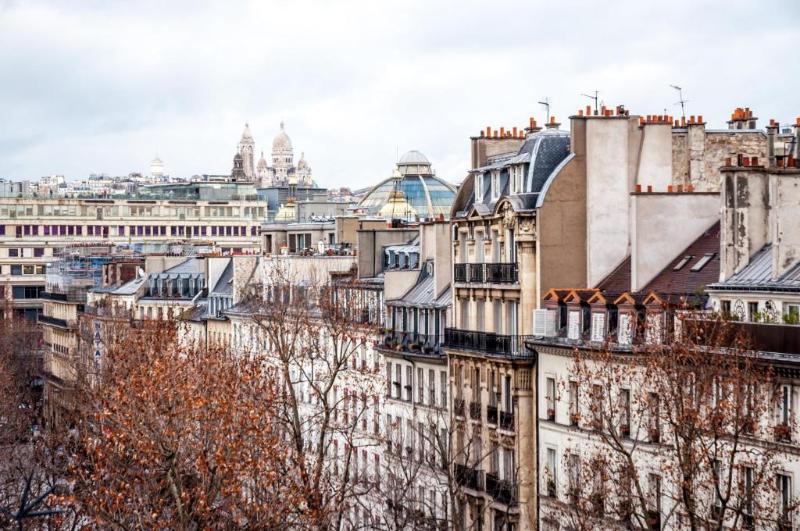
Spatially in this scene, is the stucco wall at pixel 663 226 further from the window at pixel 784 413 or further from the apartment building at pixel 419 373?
the window at pixel 784 413

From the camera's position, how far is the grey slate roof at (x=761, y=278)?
5953 cm

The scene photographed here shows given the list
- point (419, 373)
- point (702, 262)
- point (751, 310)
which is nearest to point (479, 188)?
point (419, 373)

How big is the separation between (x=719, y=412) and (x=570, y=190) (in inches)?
853

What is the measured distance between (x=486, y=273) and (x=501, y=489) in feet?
28.4

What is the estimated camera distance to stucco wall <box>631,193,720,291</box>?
232 ft

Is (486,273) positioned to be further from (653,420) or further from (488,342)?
(653,420)

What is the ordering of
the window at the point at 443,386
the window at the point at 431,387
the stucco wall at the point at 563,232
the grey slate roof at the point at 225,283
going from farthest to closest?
1. the grey slate roof at the point at 225,283
2. the window at the point at 431,387
3. the window at the point at 443,386
4. the stucco wall at the point at 563,232

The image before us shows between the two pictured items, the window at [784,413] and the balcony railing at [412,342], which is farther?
the balcony railing at [412,342]

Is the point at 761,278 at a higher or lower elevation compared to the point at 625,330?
higher

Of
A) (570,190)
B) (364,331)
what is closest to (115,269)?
(364,331)

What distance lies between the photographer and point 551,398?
72188mm

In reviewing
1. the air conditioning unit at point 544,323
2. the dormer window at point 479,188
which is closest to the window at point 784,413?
the air conditioning unit at point 544,323

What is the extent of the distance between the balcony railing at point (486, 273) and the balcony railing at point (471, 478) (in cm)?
683

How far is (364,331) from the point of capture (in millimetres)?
95500
